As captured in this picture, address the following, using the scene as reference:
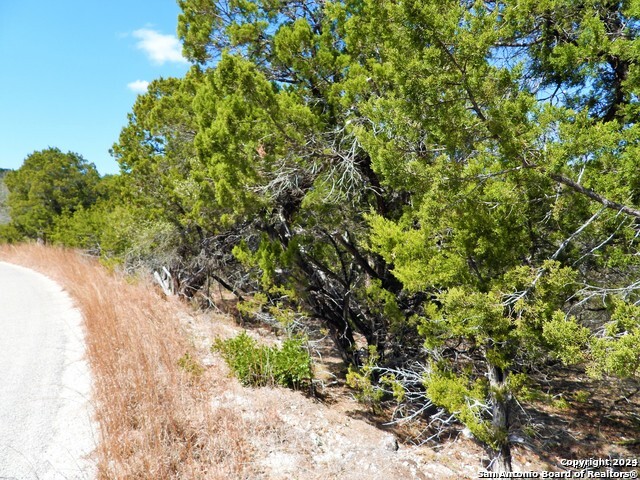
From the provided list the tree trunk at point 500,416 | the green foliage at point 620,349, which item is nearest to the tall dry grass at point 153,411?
the tree trunk at point 500,416

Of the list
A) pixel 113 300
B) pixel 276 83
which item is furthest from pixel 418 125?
pixel 113 300

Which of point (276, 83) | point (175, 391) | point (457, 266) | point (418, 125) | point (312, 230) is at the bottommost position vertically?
point (175, 391)

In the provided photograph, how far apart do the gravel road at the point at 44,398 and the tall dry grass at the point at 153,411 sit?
0.18 m

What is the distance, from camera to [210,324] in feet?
26.9

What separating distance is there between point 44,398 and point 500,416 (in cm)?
489

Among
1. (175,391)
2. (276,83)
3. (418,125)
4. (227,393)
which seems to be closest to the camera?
(418,125)

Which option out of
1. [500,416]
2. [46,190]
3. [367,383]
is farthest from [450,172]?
[46,190]

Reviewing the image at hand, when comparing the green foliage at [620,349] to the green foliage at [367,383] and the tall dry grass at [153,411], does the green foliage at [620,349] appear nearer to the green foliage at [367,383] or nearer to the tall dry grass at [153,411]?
the green foliage at [367,383]

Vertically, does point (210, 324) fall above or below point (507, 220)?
below

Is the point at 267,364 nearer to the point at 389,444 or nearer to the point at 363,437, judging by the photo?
the point at 363,437

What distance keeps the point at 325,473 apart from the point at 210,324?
5.39 m

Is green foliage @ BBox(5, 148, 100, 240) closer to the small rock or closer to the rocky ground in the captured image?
the rocky ground

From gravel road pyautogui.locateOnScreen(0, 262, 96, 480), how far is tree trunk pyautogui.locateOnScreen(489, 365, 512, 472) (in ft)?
12.5

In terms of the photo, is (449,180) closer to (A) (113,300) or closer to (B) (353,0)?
(B) (353,0)
